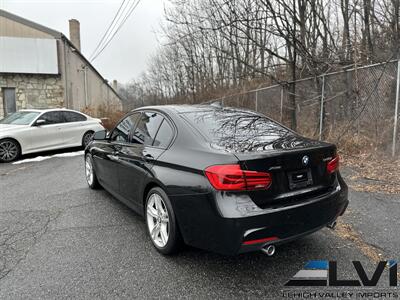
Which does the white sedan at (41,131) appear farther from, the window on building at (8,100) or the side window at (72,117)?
the window on building at (8,100)

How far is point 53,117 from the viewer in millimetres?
10188

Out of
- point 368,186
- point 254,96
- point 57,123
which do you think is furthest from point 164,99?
point 368,186

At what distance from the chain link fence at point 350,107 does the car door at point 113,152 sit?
225 inches

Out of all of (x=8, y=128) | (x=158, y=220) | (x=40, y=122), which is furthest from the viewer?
(x=40, y=122)

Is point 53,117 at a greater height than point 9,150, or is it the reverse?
point 53,117

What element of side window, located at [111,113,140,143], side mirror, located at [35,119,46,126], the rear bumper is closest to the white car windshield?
side mirror, located at [35,119,46,126]

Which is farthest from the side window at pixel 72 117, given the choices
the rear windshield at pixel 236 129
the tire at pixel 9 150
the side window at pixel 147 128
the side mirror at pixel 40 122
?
the rear windshield at pixel 236 129

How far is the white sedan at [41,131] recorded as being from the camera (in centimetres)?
902

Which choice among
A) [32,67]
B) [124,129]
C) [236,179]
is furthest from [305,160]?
[32,67]

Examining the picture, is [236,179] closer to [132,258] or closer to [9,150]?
[132,258]

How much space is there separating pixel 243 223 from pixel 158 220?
3.82 ft

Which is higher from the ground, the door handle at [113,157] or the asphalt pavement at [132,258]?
the door handle at [113,157]

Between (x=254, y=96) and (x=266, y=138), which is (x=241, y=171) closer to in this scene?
(x=266, y=138)

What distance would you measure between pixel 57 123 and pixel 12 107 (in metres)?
8.59
